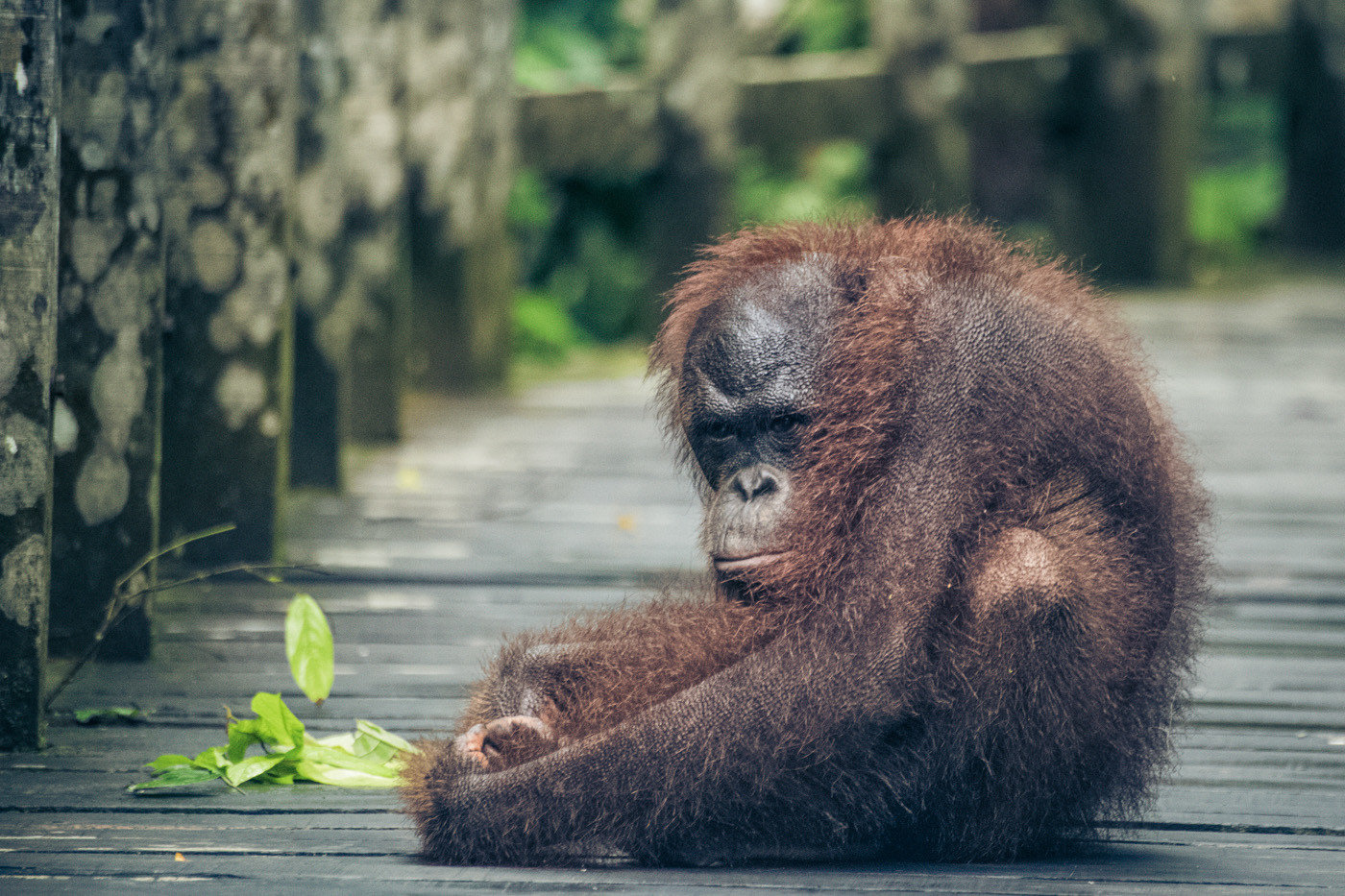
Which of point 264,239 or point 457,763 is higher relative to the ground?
point 264,239

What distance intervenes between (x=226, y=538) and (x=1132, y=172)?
6457 millimetres

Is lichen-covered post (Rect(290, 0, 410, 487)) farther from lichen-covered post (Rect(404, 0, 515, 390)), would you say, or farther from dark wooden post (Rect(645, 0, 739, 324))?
dark wooden post (Rect(645, 0, 739, 324))

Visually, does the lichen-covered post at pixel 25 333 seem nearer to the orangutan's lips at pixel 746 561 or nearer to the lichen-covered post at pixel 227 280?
the orangutan's lips at pixel 746 561

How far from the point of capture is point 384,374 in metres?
5.55

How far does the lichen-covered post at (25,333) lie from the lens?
2502mm

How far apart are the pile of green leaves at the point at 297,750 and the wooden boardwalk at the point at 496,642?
37 mm

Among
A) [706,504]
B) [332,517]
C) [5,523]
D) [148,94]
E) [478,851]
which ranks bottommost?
[332,517]

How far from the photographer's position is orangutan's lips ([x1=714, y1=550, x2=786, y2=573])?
6.42ft

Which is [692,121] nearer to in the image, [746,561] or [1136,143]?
[1136,143]

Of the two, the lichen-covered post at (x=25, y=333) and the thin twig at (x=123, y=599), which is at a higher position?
the lichen-covered post at (x=25, y=333)

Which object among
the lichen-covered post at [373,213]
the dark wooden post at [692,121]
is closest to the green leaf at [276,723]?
the lichen-covered post at [373,213]

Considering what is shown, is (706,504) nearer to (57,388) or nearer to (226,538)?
(57,388)

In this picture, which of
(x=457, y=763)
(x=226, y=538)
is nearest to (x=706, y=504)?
(x=457, y=763)

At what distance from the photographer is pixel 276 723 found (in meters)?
2.38
